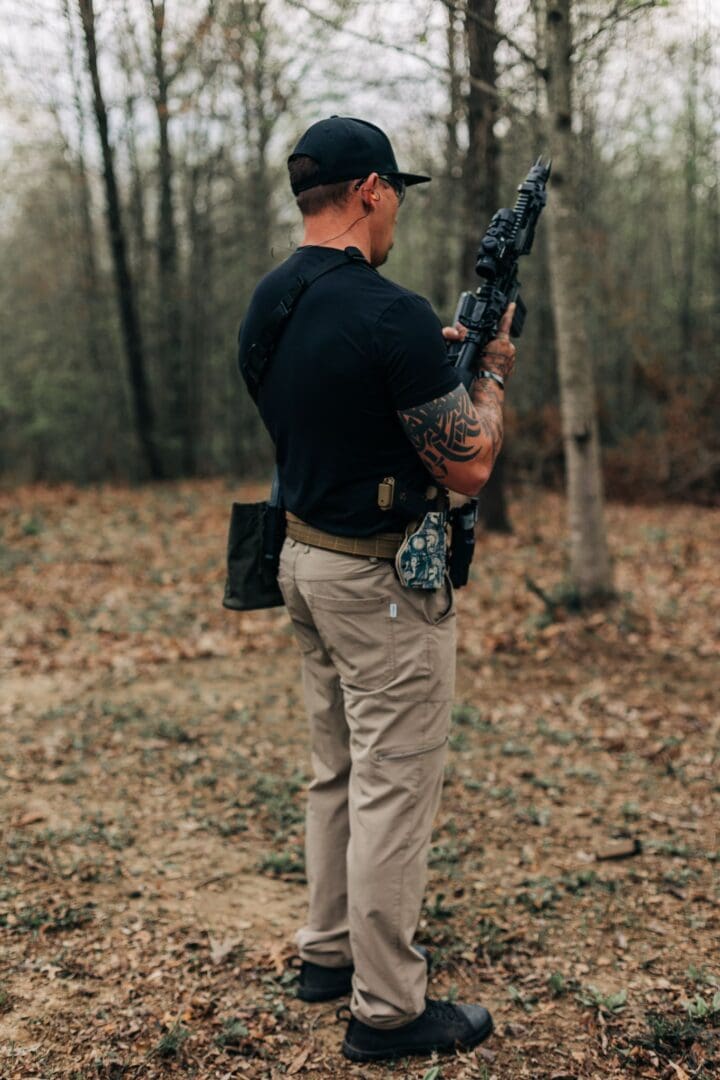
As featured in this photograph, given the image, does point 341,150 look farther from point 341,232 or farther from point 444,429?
point 444,429

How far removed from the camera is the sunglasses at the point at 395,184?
2.57 meters

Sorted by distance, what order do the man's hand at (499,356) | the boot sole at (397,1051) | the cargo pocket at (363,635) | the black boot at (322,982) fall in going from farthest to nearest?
1. the black boot at (322,982)
2. the man's hand at (499,356)
3. the boot sole at (397,1051)
4. the cargo pocket at (363,635)

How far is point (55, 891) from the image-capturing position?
373 cm

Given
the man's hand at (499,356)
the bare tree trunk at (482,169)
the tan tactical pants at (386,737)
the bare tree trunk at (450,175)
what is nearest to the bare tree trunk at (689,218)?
the bare tree trunk at (450,175)

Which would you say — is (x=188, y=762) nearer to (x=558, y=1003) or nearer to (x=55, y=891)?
(x=55, y=891)

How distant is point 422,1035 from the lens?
279cm

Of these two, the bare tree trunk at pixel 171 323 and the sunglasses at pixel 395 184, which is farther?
the bare tree trunk at pixel 171 323

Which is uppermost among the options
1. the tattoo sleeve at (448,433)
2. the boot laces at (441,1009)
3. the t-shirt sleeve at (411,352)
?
the t-shirt sleeve at (411,352)

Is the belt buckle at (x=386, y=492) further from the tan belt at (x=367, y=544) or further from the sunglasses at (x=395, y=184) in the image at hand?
the sunglasses at (x=395, y=184)

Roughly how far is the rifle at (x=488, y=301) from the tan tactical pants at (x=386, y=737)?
0.30m

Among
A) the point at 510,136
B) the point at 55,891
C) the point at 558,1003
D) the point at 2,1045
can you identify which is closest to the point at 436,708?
the point at 558,1003

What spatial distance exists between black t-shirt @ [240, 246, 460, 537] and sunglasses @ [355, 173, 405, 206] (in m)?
0.21

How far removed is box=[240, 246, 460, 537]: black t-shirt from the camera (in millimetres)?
2414

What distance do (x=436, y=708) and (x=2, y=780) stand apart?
125 inches
